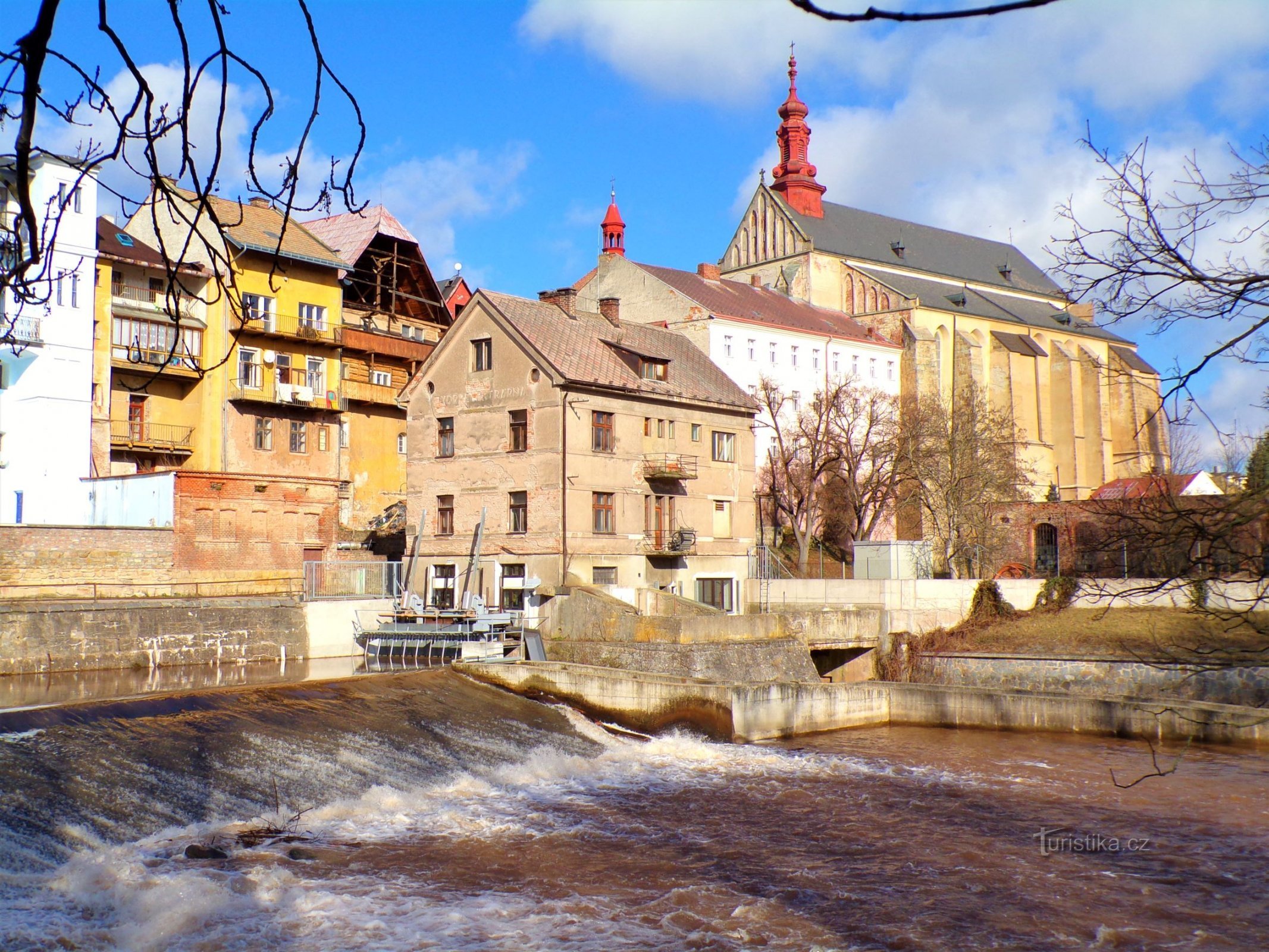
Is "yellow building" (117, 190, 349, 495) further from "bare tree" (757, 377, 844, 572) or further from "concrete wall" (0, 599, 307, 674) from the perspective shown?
"bare tree" (757, 377, 844, 572)

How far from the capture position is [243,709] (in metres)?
21.4

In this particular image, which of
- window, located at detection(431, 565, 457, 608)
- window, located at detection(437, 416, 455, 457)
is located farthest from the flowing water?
window, located at detection(437, 416, 455, 457)

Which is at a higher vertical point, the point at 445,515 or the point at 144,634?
the point at 445,515

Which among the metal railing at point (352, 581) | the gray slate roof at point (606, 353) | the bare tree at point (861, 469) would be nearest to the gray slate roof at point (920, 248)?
the bare tree at point (861, 469)

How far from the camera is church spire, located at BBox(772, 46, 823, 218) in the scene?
82.1 metres

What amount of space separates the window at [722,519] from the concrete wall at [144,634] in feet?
55.3

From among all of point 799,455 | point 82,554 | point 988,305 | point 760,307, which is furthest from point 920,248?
point 82,554

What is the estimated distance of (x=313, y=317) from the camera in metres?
51.8

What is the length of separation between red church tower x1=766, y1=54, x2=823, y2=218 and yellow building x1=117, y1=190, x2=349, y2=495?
39477mm

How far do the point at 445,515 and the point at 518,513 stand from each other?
3.47m

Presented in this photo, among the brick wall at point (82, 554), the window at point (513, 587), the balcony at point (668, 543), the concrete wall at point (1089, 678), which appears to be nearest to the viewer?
the concrete wall at point (1089, 678)

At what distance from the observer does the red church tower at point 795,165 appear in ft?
269

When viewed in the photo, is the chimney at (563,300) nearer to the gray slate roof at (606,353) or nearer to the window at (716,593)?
the gray slate roof at (606,353)

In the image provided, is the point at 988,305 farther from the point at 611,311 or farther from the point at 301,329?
the point at 301,329
